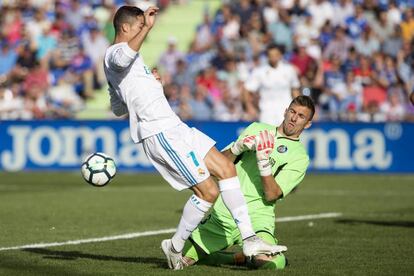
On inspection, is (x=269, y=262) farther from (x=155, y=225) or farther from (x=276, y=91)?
(x=276, y=91)

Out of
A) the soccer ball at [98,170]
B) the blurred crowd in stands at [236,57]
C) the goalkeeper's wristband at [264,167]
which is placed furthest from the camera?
the blurred crowd in stands at [236,57]

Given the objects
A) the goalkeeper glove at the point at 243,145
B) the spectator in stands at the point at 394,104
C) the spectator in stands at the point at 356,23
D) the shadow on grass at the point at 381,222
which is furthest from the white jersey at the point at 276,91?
the spectator in stands at the point at 356,23

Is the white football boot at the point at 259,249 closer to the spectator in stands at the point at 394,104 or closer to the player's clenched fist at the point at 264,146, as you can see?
the player's clenched fist at the point at 264,146

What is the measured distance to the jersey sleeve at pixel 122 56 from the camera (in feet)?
28.6

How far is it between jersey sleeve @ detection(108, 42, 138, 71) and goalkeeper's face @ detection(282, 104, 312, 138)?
5.85ft

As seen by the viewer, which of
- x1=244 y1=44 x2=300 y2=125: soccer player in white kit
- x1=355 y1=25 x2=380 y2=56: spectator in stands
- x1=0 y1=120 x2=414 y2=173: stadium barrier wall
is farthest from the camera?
x1=355 y1=25 x2=380 y2=56: spectator in stands

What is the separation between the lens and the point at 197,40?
28250 millimetres

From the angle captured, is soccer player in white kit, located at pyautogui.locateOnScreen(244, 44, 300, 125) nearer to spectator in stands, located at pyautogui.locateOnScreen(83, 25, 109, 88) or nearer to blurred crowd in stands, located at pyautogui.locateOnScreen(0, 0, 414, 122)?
blurred crowd in stands, located at pyautogui.locateOnScreen(0, 0, 414, 122)

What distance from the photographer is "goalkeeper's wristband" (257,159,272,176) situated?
914 cm

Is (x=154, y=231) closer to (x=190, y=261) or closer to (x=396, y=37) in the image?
(x=190, y=261)

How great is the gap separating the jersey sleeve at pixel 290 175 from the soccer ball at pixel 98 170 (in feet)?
5.32

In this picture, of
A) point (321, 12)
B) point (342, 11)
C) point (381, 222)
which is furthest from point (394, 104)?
point (381, 222)

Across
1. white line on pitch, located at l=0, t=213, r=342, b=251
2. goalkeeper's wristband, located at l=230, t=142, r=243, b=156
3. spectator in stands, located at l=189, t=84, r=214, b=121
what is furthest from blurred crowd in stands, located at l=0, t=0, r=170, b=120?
goalkeeper's wristband, located at l=230, t=142, r=243, b=156

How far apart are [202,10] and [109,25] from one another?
10.3ft
